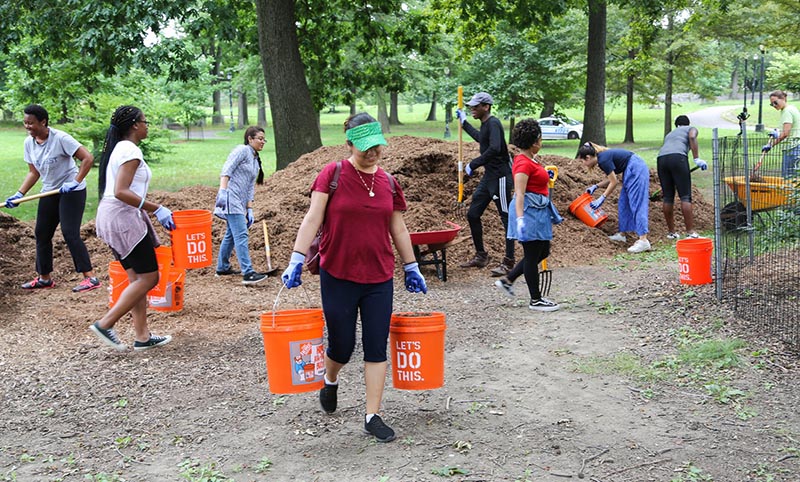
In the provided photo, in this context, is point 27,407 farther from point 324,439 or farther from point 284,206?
point 284,206

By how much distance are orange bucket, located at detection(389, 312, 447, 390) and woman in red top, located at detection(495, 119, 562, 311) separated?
2860mm

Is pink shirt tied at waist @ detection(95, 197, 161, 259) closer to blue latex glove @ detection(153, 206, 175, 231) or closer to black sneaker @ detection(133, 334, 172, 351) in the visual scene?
blue latex glove @ detection(153, 206, 175, 231)

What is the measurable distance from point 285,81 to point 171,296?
8.15 metres

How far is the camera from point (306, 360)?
5.00m

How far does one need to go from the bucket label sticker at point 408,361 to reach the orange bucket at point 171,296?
344 centimetres

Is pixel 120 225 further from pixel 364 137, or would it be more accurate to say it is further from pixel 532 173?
pixel 532 173

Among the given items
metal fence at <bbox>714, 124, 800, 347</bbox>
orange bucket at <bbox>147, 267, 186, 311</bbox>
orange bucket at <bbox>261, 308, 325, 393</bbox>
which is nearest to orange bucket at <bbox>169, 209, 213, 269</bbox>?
orange bucket at <bbox>147, 267, 186, 311</bbox>

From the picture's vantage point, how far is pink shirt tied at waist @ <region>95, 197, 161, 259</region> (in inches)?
255

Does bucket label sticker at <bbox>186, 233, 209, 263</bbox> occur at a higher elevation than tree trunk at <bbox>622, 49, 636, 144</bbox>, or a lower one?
lower

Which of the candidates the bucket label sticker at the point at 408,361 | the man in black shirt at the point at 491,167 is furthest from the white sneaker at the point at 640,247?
the bucket label sticker at the point at 408,361

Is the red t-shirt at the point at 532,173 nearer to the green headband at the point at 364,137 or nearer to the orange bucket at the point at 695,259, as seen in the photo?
the orange bucket at the point at 695,259

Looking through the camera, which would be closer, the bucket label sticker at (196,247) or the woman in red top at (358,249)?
the woman in red top at (358,249)

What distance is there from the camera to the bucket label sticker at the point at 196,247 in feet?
29.6

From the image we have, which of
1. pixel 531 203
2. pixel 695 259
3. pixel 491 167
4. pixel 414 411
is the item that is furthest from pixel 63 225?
pixel 695 259
